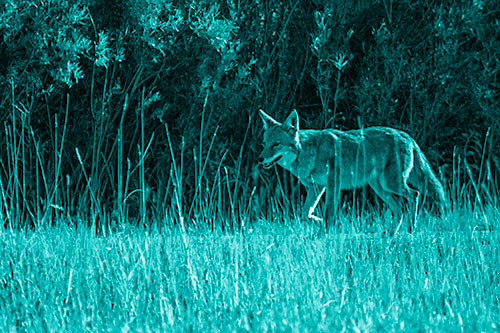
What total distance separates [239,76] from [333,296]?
3.55 m

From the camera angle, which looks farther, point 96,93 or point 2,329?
point 96,93

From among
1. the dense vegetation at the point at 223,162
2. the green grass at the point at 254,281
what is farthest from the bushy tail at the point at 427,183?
the green grass at the point at 254,281

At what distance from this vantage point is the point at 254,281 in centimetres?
441

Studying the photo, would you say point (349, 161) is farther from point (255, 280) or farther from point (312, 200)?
point (255, 280)

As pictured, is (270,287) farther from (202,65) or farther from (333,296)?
(202,65)

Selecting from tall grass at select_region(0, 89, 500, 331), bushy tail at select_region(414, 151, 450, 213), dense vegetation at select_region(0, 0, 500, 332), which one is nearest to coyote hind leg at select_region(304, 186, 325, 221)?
dense vegetation at select_region(0, 0, 500, 332)

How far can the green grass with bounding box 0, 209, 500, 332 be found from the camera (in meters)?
3.78

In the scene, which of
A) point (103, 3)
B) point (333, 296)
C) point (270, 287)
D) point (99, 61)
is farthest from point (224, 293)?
point (103, 3)

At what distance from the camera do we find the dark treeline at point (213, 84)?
21.8 ft

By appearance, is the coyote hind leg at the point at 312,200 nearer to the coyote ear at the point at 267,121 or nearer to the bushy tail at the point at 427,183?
the coyote ear at the point at 267,121

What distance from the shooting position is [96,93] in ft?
23.2

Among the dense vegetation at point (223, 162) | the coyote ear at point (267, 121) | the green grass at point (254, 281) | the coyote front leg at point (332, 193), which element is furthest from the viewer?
the coyote ear at point (267, 121)

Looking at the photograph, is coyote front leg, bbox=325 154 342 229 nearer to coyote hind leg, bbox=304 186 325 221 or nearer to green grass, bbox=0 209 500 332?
coyote hind leg, bbox=304 186 325 221

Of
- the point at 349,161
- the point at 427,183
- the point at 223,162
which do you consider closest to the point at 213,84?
the point at 223,162
